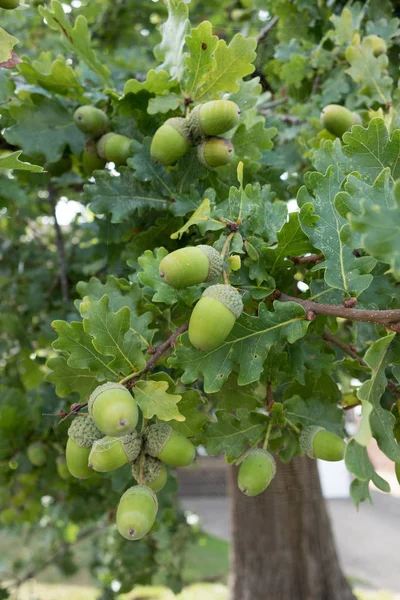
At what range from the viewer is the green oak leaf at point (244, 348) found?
1073 mm

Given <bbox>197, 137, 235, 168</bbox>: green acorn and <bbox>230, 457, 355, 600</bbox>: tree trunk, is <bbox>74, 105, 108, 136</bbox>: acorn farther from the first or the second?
<bbox>230, 457, 355, 600</bbox>: tree trunk

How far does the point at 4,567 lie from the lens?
19.7 ft

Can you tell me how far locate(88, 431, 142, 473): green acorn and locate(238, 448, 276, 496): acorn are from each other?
0.75 ft

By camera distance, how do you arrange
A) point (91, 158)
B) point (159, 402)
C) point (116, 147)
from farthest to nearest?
point (91, 158) → point (116, 147) → point (159, 402)

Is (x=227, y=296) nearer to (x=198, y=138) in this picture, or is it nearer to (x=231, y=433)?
(x=231, y=433)

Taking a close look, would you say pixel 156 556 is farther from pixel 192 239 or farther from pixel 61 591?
pixel 61 591

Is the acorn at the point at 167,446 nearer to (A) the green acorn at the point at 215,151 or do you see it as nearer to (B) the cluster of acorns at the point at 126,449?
(B) the cluster of acorns at the point at 126,449

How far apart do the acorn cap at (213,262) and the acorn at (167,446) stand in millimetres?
315

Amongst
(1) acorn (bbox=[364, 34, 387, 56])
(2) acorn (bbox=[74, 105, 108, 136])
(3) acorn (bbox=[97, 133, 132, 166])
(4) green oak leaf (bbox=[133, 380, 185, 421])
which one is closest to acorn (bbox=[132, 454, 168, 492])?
(4) green oak leaf (bbox=[133, 380, 185, 421])

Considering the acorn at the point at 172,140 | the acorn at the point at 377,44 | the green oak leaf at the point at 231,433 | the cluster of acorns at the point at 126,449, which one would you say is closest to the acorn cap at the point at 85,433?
the cluster of acorns at the point at 126,449

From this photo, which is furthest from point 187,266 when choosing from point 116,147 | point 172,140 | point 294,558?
point 294,558

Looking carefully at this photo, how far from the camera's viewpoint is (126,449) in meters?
1.05

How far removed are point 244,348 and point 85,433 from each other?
13.7 inches

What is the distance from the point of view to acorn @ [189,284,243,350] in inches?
38.3
